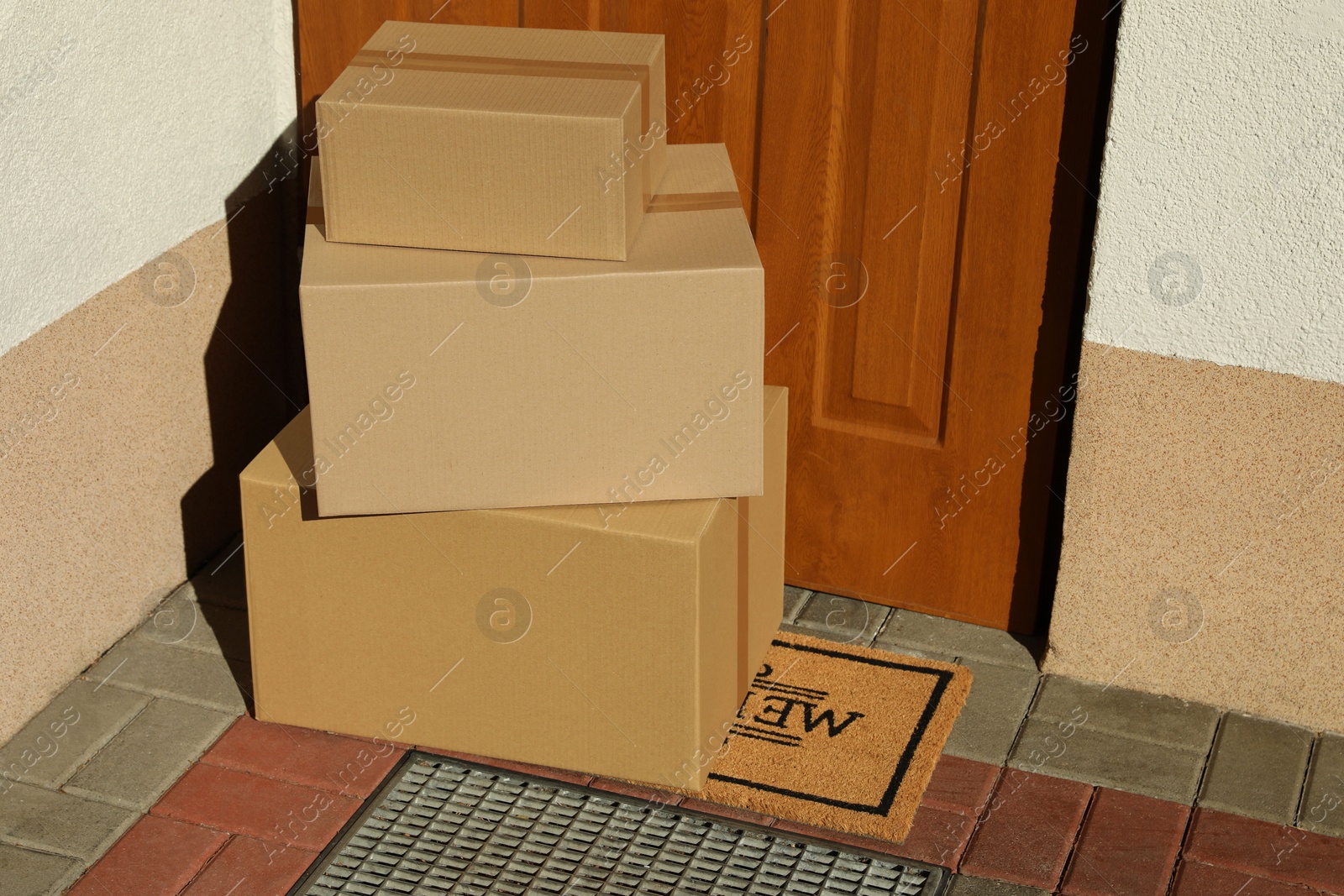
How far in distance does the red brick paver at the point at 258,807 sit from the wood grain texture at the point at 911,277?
1.38 metres

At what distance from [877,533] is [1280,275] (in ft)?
3.77

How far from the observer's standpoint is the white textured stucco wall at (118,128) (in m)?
2.89

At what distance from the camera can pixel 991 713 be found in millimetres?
3266

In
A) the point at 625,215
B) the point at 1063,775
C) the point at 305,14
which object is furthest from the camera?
the point at 305,14

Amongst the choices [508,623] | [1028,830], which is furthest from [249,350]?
[1028,830]

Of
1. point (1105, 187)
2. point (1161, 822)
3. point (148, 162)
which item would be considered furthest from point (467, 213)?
point (1161, 822)

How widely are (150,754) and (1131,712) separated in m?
2.21

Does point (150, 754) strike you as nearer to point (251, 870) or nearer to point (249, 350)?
point (251, 870)

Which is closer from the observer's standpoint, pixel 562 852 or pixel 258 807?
pixel 562 852

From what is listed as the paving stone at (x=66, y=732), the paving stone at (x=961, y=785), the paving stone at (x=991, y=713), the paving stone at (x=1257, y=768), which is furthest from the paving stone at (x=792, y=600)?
the paving stone at (x=66, y=732)

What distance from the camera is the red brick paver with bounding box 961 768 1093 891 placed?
280 cm

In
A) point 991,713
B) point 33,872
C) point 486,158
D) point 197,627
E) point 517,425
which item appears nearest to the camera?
point 486,158

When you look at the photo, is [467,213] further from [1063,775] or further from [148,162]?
[1063,775]

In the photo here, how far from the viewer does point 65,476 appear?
3146mm
